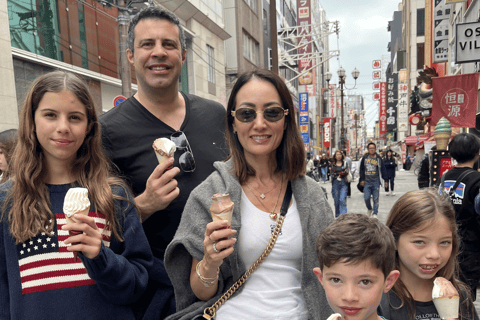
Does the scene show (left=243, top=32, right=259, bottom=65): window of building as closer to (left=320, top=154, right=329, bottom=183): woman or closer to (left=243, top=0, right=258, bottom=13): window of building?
(left=243, top=0, right=258, bottom=13): window of building

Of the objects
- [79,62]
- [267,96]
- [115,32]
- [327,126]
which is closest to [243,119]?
[267,96]

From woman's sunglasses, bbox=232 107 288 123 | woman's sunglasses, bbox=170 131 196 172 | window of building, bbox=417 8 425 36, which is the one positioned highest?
window of building, bbox=417 8 425 36

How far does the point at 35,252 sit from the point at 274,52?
11000 millimetres

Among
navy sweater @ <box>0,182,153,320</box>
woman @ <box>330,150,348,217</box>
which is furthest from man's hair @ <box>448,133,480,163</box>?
woman @ <box>330,150,348,217</box>

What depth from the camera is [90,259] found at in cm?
186

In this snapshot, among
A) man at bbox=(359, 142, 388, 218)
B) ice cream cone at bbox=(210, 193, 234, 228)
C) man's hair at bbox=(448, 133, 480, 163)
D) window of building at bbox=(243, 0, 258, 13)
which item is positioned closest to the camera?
ice cream cone at bbox=(210, 193, 234, 228)

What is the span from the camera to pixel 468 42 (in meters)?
8.59

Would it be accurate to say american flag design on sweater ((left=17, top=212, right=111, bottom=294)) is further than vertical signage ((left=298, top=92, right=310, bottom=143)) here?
No

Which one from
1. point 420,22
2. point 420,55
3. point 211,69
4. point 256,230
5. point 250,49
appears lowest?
point 256,230

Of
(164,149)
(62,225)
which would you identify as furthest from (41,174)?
(164,149)

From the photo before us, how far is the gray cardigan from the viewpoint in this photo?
2.02 meters

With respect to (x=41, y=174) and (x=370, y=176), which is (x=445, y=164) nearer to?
(x=370, y=176)

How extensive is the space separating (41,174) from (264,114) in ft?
4.40

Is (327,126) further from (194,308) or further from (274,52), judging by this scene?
(194,308)
